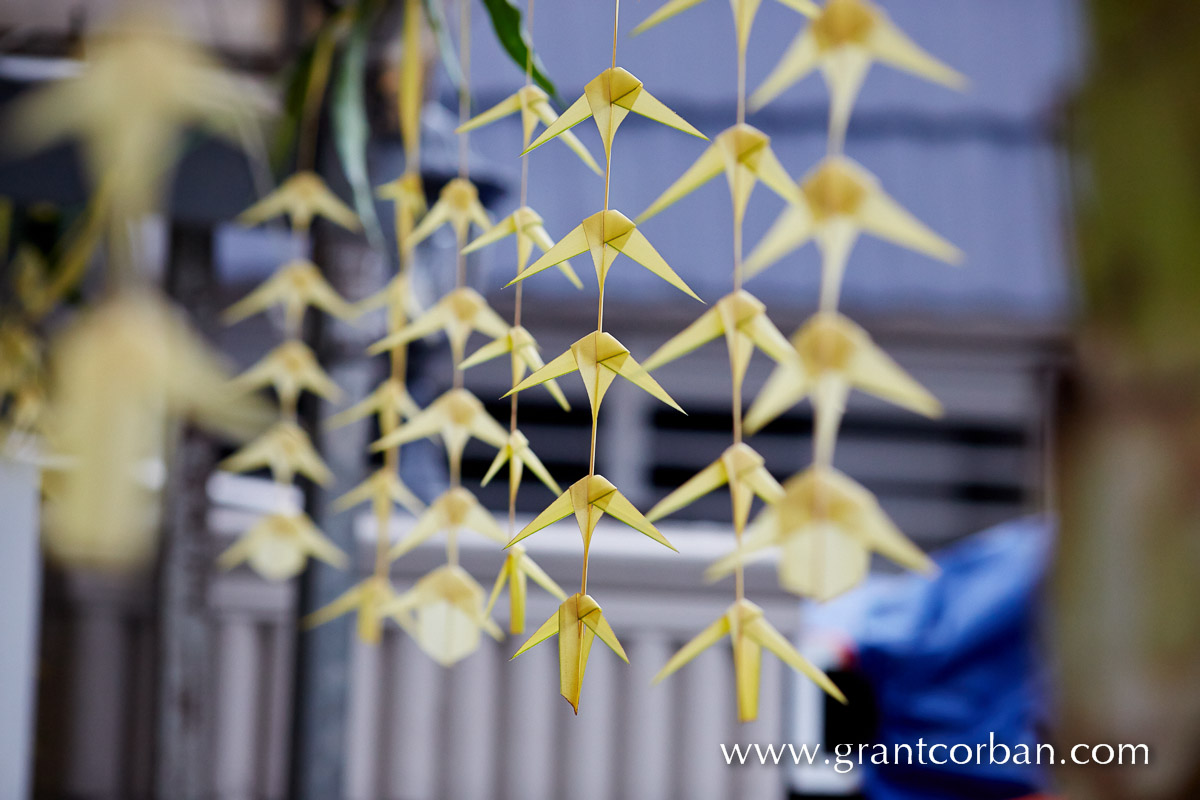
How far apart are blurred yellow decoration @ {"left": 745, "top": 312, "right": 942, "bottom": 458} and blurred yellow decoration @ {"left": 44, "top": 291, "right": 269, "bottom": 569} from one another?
6.3 inches

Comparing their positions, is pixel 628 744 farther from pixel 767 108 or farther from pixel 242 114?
pixel 767 108

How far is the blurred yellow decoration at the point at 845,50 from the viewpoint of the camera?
0.14 metres

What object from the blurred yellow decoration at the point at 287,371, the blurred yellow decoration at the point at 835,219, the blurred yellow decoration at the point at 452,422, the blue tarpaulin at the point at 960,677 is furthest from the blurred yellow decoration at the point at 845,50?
the blue tarpaulin at the point at 960,677

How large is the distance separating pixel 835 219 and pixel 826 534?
53 millimetres

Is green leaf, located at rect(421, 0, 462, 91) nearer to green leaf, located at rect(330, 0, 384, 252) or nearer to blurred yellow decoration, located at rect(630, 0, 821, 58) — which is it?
green leaf, located at rect(330, 0, 384, 252)

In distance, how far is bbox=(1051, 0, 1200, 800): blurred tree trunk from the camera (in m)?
0.16

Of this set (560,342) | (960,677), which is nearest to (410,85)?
(960,677)

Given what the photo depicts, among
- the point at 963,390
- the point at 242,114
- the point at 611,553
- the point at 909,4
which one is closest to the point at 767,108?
the point at 909,4

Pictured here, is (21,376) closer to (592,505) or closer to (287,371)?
(287,371)

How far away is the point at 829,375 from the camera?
14 cm

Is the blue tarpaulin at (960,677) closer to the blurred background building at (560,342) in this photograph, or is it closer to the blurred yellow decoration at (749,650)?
the blurred background building at (560,342)

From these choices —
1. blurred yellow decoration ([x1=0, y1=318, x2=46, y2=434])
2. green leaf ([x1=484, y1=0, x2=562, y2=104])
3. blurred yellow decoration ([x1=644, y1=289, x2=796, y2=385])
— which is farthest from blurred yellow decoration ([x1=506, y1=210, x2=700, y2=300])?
blurred yellow decoration ([x1=0, y1=318, x2=46, y2=434])

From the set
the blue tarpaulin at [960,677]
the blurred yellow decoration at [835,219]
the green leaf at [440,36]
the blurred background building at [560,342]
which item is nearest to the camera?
the blurred yellow decoration at [835,219]

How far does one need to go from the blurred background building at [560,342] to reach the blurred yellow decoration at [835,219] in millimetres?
63
